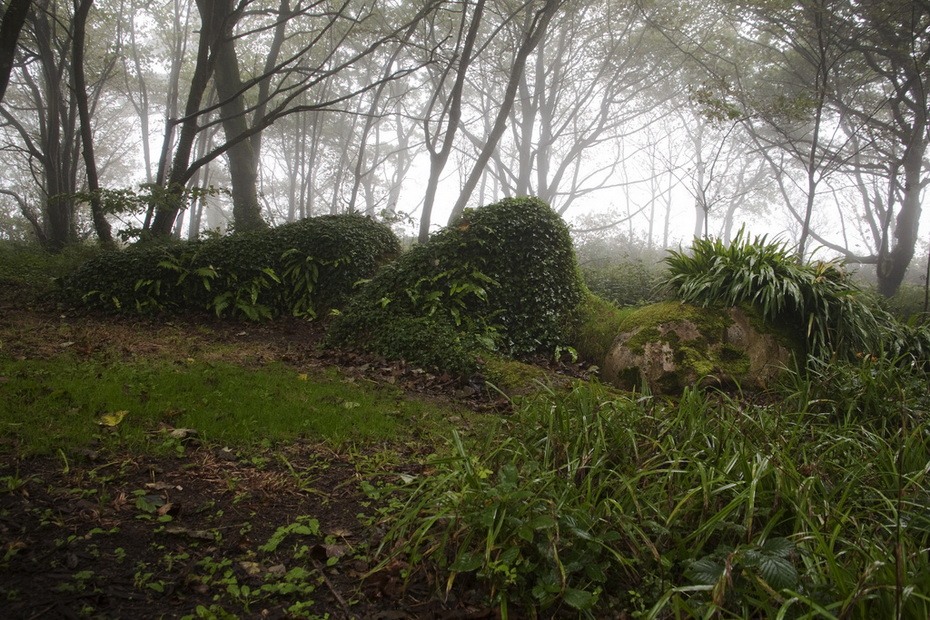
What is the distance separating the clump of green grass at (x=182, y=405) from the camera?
10.7ft

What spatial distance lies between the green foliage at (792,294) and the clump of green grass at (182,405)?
4.03 meters

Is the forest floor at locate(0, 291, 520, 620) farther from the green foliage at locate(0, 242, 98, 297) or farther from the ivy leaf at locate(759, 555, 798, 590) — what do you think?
the green foliage at locate(0, 242, 98, 297)

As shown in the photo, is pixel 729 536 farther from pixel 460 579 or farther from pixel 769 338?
pixel 769 338

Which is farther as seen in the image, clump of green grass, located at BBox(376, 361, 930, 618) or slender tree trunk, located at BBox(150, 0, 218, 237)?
slender tree trunk, located at BBox(150, 0, 218, 237)

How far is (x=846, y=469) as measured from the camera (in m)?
2.81

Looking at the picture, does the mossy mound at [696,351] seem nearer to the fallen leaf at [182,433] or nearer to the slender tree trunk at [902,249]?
the fallen leaf at [182,433]

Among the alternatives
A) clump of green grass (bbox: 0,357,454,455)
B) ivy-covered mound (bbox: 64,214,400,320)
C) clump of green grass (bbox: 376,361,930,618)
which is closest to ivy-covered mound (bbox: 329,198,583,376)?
ivy-covered mound (bbox: 64,214,400,320)

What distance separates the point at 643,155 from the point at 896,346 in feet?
96.2

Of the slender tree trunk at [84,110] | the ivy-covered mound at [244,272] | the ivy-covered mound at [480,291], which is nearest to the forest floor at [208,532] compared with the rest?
the ivy-covered mound at [480,291]

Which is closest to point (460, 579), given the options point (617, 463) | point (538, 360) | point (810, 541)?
point (617, 463)

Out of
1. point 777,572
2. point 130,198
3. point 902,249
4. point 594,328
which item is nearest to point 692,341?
point 594,328

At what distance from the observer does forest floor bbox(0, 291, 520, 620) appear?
202 centimetres

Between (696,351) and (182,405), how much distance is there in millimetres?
5021

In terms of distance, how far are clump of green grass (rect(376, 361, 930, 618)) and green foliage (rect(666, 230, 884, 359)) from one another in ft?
8.93
